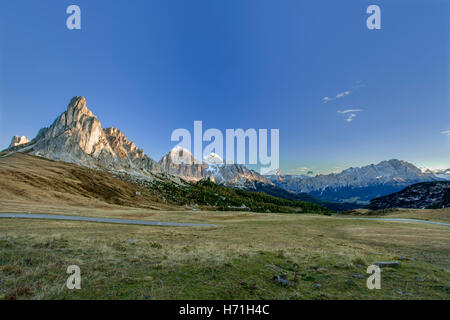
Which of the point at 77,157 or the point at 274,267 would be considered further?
the point at 77,157

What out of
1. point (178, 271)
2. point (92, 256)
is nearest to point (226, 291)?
point (178, 271)

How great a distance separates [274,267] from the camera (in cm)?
1219

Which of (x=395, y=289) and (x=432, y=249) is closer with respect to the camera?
(x=395, y=289)

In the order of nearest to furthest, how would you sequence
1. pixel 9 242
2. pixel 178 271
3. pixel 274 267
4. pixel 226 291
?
pixel 226 291, pixel 178 271, pixel 274 267, pixel 9 242

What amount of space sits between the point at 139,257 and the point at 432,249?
28875mm

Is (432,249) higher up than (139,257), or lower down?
lower down

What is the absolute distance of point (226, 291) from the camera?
859 cm

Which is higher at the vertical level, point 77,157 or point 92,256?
point 77,157

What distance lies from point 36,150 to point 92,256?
726 feet
